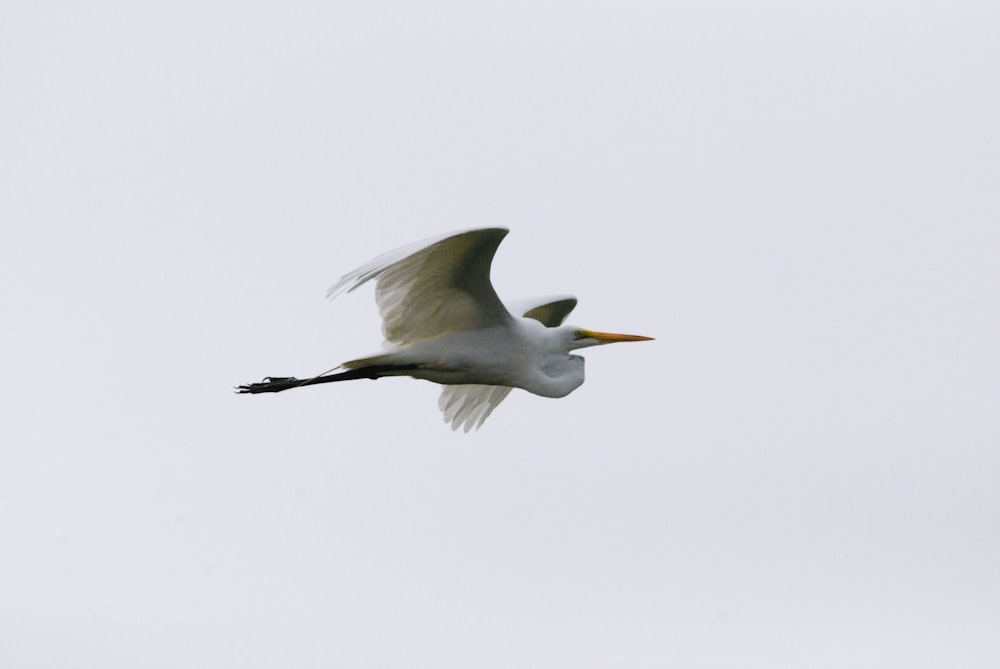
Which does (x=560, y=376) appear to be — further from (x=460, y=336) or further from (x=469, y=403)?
(x=469, y=403)

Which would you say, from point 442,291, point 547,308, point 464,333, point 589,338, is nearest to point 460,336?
point 464,333

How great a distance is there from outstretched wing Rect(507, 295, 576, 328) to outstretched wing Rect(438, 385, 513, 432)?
25.7 inches

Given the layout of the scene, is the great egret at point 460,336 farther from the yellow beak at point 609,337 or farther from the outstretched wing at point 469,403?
the outstretched wing at point 469,403

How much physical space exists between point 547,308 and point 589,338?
1.11 m

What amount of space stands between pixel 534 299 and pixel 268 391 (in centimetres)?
239

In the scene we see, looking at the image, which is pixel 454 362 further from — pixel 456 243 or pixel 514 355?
pixel 456 243

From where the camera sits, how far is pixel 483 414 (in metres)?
11.8

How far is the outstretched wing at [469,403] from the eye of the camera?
11.7 metres

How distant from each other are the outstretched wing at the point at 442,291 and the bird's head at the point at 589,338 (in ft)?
2.17

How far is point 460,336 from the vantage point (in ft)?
33.7

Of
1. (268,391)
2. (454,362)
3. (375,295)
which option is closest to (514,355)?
(454,362)

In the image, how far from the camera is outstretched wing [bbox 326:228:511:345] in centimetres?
938

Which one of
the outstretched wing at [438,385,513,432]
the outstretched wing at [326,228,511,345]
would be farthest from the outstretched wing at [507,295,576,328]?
the outstretched wing at [326,228,511,345]

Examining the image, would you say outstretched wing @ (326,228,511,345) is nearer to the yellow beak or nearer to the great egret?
the great egret
